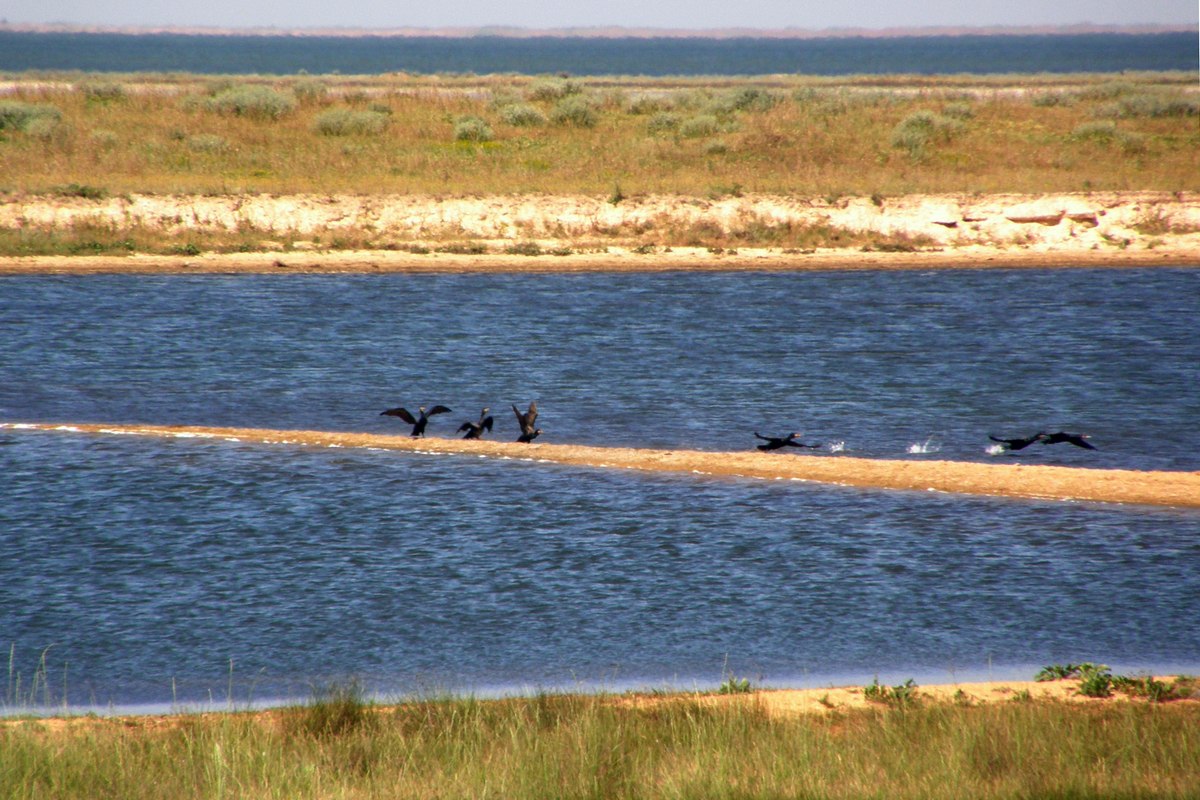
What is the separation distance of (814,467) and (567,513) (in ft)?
12.8

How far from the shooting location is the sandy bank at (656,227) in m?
37.7

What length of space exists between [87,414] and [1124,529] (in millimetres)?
16184

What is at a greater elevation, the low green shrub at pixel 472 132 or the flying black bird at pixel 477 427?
the low green shrub at pixel 472 132

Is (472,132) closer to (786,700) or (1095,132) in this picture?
(1095,132)

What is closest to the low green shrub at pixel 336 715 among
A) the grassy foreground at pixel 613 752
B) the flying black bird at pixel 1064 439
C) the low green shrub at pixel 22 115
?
the grassy foreground at pixel 613 752

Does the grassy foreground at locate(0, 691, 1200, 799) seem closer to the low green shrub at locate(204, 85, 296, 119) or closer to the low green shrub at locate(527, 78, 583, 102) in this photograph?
the low green shrub at locate(204, 85, 296, 119)

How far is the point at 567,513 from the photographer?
1644cm

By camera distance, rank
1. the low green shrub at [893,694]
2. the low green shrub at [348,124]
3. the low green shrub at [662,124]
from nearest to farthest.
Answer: the low green shrub at [893,694] < the low green shrub at [348,124] < the low green shrub at [662,124]

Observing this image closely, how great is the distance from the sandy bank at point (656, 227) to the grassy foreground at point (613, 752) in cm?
2858

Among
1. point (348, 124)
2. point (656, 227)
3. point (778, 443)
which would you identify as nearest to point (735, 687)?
point (778, 443)

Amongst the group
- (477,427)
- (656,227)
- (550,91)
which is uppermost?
(550,91)

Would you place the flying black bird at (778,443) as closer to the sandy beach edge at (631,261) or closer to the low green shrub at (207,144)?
the sandy beach edge at (631,261)

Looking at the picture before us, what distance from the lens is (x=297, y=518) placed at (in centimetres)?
1620

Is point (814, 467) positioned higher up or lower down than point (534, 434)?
lower down
